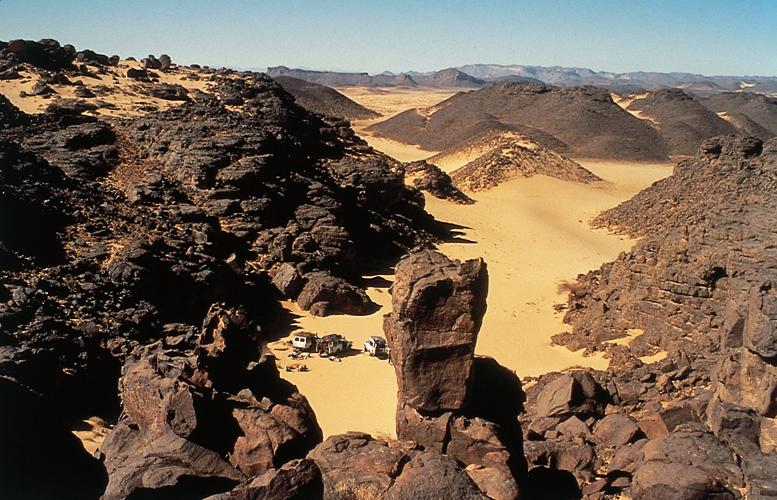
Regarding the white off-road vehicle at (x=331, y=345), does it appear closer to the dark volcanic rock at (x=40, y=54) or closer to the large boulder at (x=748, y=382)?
the large boulder at (x=748, y=382)

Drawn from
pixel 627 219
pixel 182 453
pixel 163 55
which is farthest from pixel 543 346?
pixel 163 55

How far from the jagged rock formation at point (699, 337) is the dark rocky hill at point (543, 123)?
3993 centimetres

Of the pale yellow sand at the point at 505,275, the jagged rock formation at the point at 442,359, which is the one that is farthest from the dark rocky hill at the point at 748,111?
the jagged rock formation at the point at 442,359

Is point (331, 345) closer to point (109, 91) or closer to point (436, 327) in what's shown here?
point (436, 327)

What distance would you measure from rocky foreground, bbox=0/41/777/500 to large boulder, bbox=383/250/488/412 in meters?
0.03

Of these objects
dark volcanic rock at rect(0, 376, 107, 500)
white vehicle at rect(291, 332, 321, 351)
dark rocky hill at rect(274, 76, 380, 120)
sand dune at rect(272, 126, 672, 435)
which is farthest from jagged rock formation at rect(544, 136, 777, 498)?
dark rocky hill at rect(274, 76, 380, 120)

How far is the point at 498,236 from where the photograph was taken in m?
31.5

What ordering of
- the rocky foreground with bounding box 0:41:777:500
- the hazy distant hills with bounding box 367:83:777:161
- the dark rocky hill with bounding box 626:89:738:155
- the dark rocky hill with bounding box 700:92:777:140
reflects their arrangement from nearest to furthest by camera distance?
1. the rocky foreground with bounding box 0:41:777:500
2. the hazy distant hills with bounding box 367:83:777:161
3. the dark rocky hill with bounding box 626:89:738:155
4. the dark rocky hill with bounding box 700:92:777:140

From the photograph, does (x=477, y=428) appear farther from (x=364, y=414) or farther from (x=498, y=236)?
(x=498, y=236)

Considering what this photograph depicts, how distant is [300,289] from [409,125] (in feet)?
196

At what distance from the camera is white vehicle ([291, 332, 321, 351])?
16125 mm

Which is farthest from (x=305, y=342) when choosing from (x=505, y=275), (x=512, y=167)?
(x=512, y=167)

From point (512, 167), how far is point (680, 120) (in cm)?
4172

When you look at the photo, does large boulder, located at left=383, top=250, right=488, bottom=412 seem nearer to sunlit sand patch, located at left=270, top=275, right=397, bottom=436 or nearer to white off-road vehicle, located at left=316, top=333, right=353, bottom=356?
sunlit sand patch, located at left=270, top=275, right=397, bottom=436
